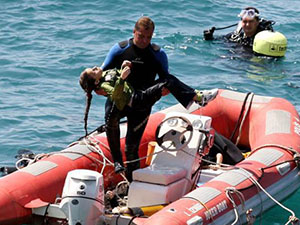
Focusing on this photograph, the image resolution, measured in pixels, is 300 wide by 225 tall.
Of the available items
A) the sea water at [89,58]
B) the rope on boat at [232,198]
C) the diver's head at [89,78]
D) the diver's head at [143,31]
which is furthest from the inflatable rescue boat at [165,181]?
the diver's head at [143,31]

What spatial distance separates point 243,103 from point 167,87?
192cm

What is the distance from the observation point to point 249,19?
11812mm

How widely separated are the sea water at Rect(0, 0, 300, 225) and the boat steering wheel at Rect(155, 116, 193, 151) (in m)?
0.95

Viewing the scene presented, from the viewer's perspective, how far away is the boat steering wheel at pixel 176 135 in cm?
675

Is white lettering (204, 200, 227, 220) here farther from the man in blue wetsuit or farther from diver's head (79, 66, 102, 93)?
diver's head (79, 66, 102, 93)

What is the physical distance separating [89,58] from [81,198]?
636cm

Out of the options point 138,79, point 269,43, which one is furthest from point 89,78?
point 269,43

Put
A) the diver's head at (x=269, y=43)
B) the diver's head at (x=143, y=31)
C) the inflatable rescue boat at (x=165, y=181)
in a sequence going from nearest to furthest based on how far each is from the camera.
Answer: the inflatable rescue boat at (x=165, y=181) < the diver's head at (x=143, y=31) < the diver's head at (x=269, y=43)

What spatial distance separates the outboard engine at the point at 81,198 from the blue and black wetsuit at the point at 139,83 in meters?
0.80

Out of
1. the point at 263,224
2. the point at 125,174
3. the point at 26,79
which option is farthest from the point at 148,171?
the point at 26,79

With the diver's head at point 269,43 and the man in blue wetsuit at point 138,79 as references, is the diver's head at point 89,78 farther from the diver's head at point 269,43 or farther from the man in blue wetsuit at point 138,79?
the diver's head at point 269,43

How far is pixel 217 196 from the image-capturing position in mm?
6152

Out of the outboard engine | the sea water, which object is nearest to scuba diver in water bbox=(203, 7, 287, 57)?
the sea water

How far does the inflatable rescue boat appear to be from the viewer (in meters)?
5.81
